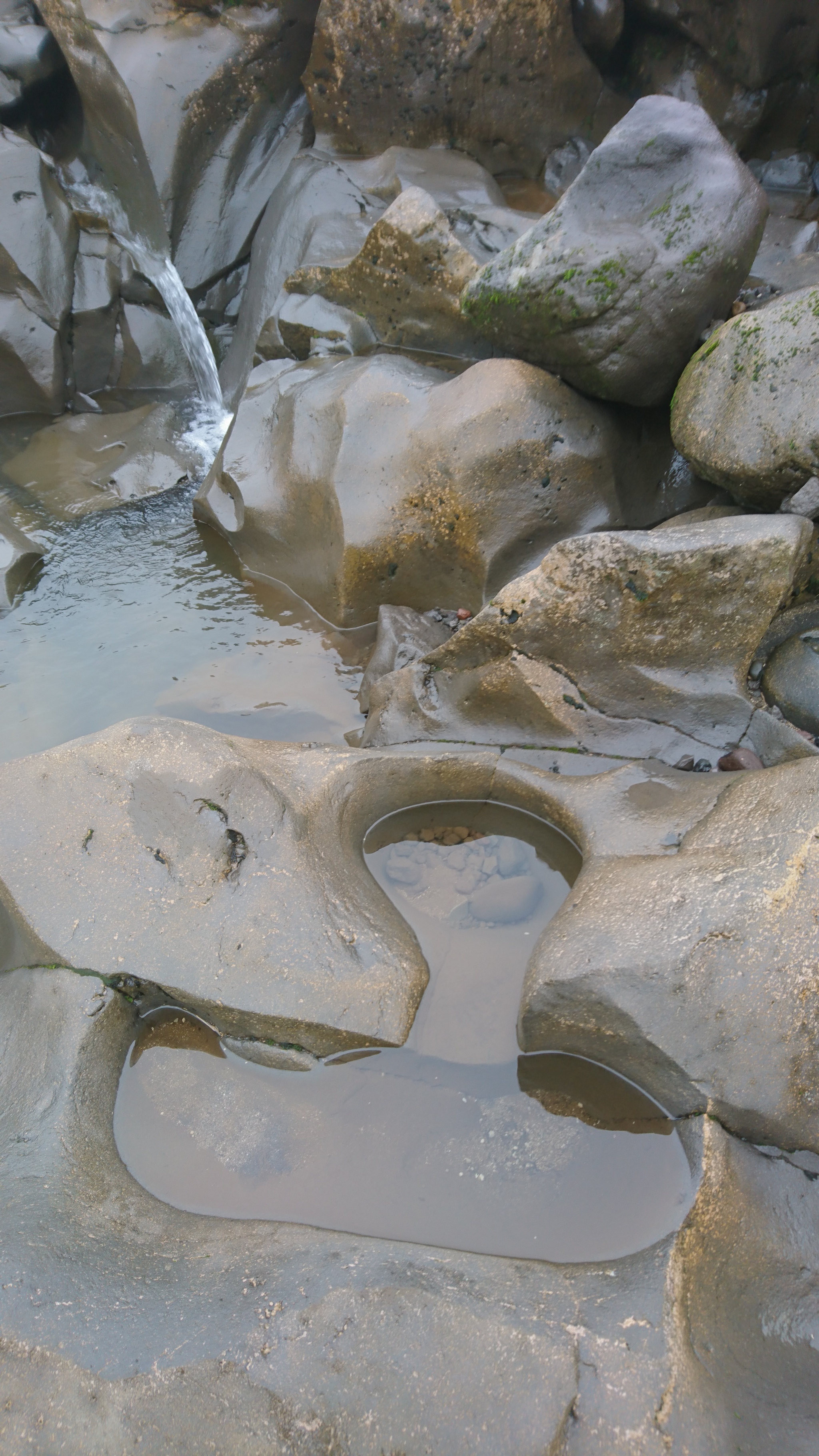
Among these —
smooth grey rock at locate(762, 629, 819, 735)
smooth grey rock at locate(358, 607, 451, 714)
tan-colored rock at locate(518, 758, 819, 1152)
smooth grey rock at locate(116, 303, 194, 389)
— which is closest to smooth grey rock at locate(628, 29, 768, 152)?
smooth grey rock at locate(116, 303, 194, 389)

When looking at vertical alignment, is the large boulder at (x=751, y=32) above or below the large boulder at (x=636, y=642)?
above

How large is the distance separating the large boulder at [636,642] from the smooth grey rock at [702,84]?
17.7 ft

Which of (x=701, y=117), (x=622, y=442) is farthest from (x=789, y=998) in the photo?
(x=701, y=117)

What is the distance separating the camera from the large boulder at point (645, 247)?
166 inches

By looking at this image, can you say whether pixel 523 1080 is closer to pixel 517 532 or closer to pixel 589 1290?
pixel 589 1290

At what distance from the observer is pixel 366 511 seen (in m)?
4.95

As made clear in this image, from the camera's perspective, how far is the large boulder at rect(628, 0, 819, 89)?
6113mm

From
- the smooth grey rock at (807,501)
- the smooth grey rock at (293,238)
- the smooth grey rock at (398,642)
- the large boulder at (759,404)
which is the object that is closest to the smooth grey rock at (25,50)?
the smooth grey rock at (293,238)

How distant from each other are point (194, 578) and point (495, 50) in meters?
5.13

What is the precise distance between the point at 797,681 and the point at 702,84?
6.14 meters

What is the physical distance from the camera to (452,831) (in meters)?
3.60

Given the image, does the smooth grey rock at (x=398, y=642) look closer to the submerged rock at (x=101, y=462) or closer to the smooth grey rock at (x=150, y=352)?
the submerged rock at (x=101, y=462)

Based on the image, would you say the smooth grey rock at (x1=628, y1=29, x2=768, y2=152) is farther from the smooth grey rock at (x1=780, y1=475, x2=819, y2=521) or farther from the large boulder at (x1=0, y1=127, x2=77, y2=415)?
the large boulder at (x1=0, y1=127, x2=77, y2=415)

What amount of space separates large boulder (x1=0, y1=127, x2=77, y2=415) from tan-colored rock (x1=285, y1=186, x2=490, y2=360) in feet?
9.12
